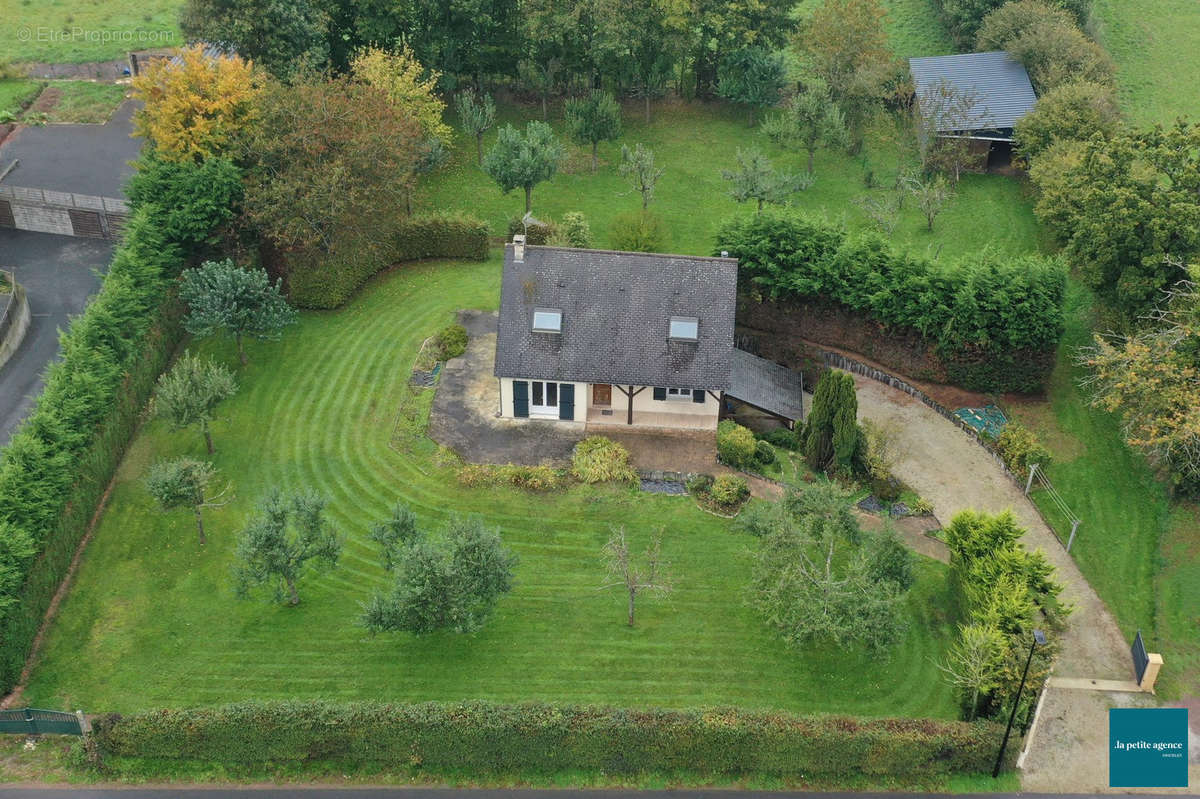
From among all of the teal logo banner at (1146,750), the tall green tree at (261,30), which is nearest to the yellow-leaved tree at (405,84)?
the tall green tree at (261,30)

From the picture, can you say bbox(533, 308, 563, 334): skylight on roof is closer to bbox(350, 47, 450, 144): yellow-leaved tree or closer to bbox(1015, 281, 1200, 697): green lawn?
bbox(350, 47, 450, 144): yellow-leaved tree

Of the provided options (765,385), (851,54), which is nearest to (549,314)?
(765,385)

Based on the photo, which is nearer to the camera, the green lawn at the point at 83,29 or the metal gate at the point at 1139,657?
the metal gate at the point at 1139,657

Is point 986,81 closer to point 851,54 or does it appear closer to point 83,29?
point 851,54

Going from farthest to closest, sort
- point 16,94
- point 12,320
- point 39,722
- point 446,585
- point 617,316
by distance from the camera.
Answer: point 16,94, point 12,320, point 617,316, point 446,585, point 39,722

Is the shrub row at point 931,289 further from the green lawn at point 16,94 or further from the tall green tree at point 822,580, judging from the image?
the green lawn at point 16,94

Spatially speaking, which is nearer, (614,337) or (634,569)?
(634,569)

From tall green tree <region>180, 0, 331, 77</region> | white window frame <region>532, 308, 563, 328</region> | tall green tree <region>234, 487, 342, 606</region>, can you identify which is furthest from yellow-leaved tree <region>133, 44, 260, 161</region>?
tall green tree <region>234, 487, 342, 606</region>
